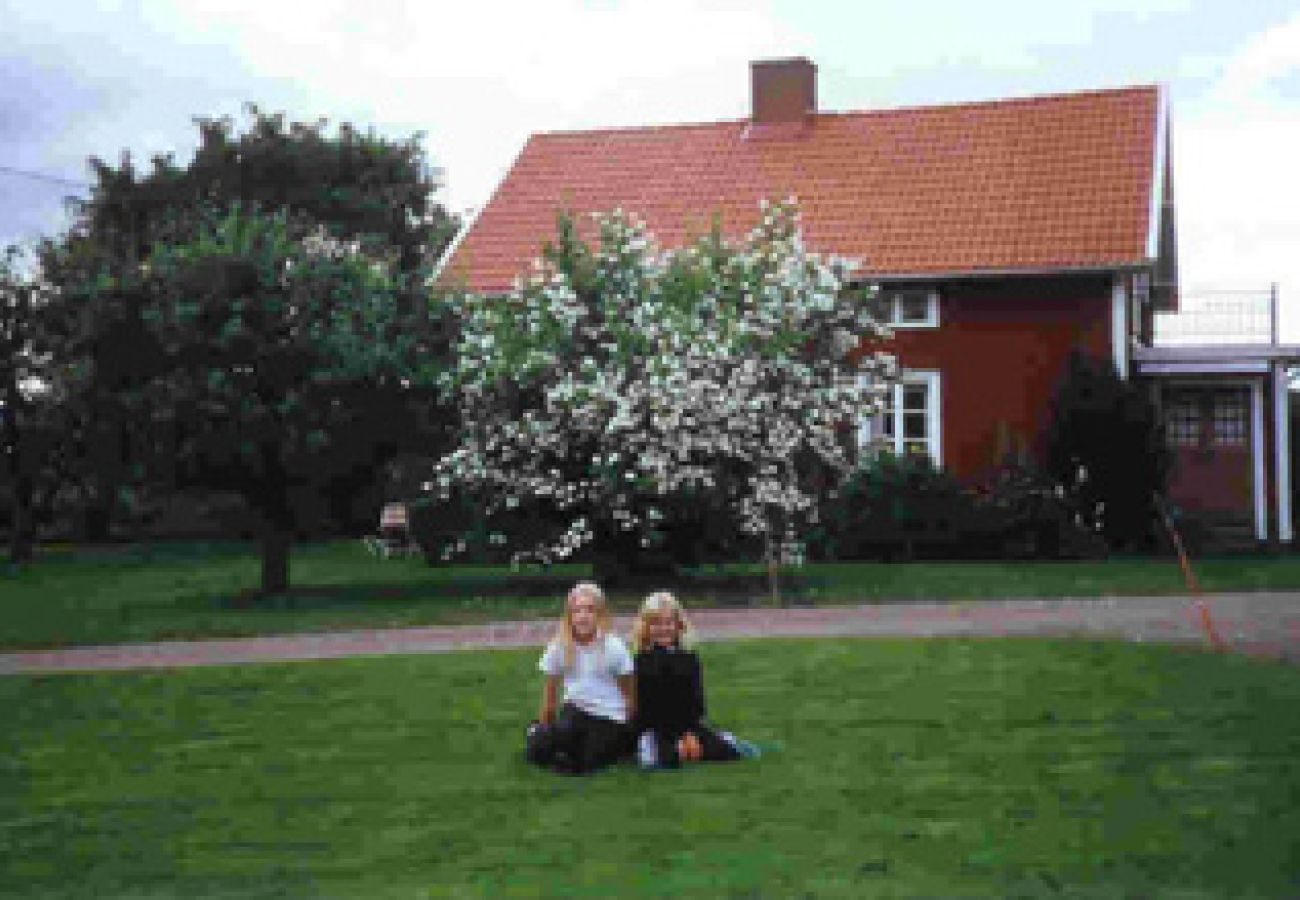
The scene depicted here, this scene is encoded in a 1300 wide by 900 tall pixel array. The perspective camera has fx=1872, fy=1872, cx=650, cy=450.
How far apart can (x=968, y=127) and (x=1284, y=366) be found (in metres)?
7.30

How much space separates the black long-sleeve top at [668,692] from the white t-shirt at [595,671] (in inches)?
5.0

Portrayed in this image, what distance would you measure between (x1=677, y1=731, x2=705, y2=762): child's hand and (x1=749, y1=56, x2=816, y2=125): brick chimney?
26.6 meters

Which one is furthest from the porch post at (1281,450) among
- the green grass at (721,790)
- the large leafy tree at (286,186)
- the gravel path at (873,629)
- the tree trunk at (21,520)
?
the tree trunk at (21,520)

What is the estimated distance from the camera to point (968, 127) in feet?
111

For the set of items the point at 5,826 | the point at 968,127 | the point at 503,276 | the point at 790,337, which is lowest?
the point at 5,826

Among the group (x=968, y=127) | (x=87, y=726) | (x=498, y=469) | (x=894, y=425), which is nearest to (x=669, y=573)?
(x=498, y=469)

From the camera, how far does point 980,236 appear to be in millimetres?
30938

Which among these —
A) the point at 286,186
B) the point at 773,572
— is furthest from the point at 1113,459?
the point at 286,186

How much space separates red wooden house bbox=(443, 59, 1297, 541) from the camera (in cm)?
3017

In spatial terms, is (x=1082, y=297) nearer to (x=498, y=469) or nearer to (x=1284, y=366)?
(x=1284, y=366)

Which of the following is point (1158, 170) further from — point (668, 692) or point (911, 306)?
point (668, 692)

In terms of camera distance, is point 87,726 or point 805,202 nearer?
point 87,726

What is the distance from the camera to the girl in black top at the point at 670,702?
9.89 meters

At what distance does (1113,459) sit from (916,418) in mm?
4159
